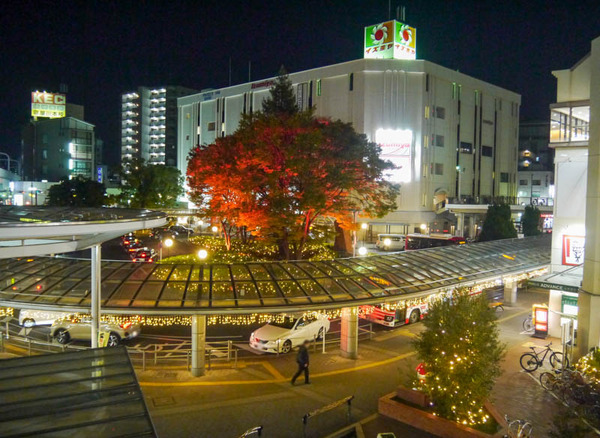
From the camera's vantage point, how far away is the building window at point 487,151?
6199 centimetres

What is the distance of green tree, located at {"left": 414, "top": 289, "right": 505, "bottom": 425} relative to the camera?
426 inches

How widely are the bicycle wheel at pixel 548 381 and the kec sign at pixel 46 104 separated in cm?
11470

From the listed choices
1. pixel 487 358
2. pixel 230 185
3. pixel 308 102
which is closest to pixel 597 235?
pixel 487 358

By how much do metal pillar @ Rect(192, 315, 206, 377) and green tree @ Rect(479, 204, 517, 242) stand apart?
108ft

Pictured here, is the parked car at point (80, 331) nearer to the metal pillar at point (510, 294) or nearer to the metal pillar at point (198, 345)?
the metal pillar at point (198, 345)

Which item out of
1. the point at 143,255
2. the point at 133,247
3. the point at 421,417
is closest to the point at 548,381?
the point at 421,417

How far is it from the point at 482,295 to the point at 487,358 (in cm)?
150

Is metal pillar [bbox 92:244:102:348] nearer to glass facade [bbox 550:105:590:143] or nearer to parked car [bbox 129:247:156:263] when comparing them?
glass facade [bbox 550:105:590:143]

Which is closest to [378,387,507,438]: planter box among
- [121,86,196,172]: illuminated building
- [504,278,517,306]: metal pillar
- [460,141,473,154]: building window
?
[504,278,517,306]: metal pillar

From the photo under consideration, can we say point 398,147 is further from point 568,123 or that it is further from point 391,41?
point 568,123

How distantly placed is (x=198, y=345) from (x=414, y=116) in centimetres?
4518

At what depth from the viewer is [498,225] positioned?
4062cm

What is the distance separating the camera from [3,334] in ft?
58.5

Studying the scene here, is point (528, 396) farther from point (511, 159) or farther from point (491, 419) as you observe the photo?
point (511, 159)
